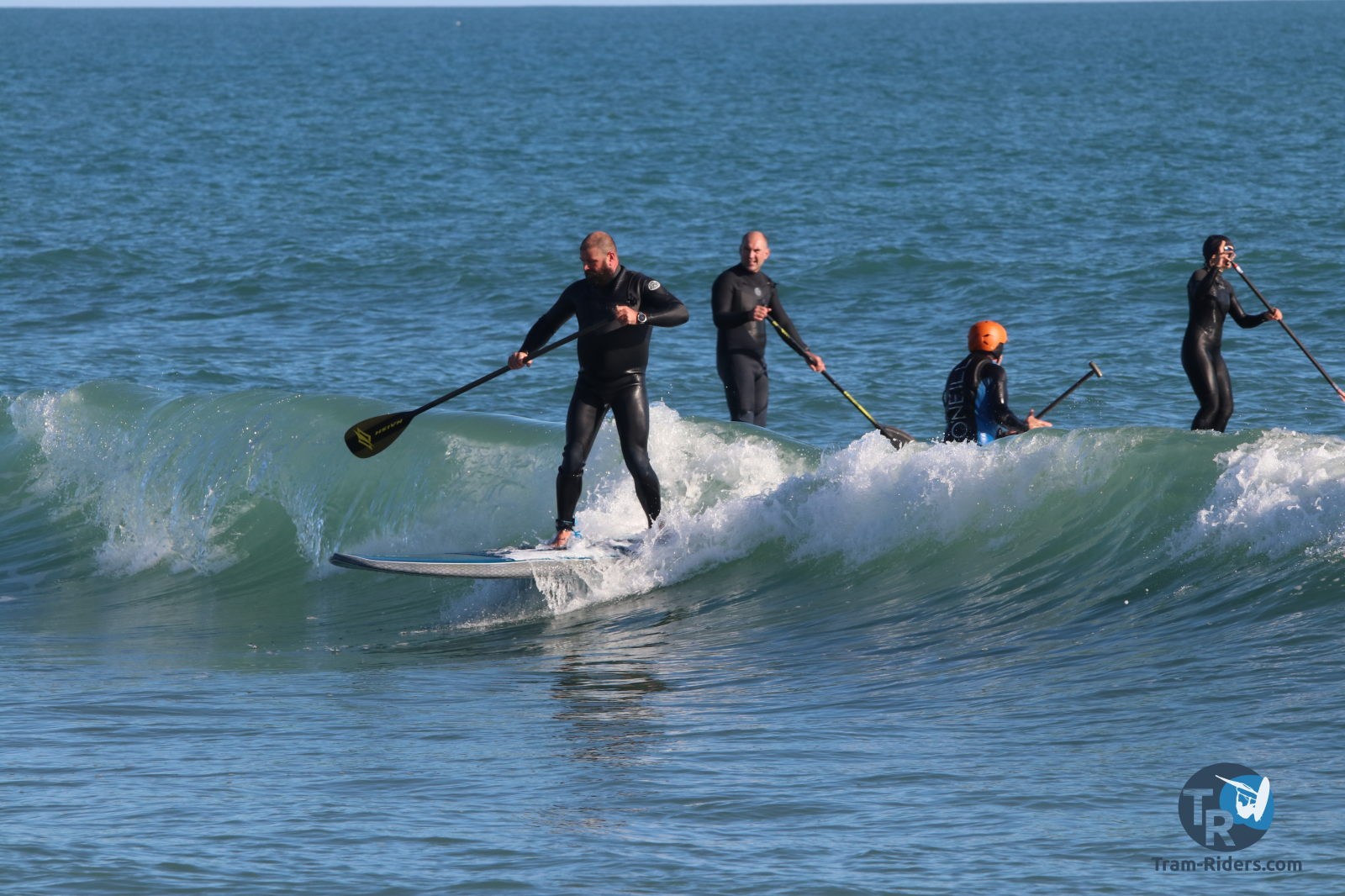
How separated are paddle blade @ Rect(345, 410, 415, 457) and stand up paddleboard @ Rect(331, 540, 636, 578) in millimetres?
775

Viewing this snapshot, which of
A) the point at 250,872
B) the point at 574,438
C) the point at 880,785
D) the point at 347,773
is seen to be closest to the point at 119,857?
the point at 250,872

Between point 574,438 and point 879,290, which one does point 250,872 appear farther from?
point 879,290

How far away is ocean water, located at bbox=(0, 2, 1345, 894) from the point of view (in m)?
5.37

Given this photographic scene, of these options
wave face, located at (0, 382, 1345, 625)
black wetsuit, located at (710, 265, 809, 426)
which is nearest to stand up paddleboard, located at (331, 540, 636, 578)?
wave face, located at (0, 382, 1345, 625)

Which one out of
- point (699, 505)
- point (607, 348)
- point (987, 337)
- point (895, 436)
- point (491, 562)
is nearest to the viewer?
point (607, 348)

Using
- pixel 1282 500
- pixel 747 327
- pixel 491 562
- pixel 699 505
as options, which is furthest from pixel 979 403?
pixel 491 562

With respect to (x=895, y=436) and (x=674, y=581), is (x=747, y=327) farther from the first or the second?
(x=674, y=581)

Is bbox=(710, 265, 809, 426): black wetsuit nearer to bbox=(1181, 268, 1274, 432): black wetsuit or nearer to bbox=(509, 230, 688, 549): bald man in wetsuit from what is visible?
bbox=(509, 230, 688, 549): bald man in wetsuit

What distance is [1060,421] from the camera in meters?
15.0

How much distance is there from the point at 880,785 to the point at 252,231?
79.1 ft

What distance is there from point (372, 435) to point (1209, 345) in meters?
5.21

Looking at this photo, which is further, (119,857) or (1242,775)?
(1242,775)

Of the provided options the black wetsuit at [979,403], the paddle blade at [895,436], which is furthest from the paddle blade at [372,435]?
the black wetsuit at [979,403]

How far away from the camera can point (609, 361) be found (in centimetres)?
862
